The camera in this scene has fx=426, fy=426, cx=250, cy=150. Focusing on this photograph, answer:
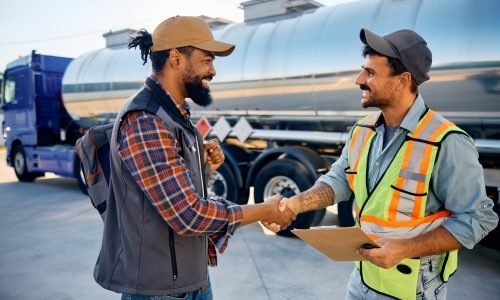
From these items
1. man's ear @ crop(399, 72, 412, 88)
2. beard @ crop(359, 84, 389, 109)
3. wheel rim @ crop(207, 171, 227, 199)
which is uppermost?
man's ear @ crop(399, 72, 412, 88)

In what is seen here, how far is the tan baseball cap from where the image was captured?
1.89m

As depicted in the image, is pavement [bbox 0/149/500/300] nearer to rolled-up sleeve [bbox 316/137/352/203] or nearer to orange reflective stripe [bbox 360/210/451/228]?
rolled-up sleeve [bbox 316/137/352/203]

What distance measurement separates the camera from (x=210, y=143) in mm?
2344

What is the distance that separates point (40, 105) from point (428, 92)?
28.7 feet

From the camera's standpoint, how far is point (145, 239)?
1735 millimetres

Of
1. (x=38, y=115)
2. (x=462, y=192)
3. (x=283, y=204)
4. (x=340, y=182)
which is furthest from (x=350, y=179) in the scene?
(x=38, y=115)

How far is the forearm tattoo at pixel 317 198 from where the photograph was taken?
7.59 ft

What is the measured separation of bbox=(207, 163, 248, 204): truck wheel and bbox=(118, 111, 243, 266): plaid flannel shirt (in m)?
4.36

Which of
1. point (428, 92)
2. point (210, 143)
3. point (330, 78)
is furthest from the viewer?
point (330, 78)

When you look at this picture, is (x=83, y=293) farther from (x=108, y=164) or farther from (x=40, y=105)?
(x=40, y=105)

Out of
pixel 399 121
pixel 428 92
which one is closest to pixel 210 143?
pixel 399 121

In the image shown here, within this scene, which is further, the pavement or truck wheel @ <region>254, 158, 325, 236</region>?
truck wheel @ <region>254, 158, 325, 236</region>

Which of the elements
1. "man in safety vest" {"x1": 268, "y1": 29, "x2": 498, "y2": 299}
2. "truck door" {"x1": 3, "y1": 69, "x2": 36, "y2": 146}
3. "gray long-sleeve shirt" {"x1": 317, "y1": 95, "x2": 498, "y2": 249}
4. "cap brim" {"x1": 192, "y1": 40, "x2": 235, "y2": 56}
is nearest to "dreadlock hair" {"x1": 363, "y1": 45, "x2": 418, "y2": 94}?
"man in safety vest" {"x1": 268, "y1": 29, "x2": 498, "y2": 299}

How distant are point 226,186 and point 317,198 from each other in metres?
4.04
